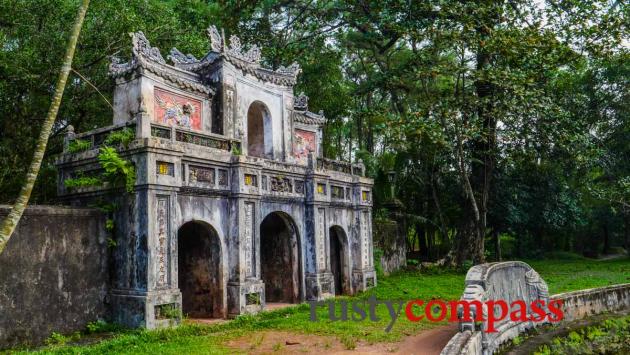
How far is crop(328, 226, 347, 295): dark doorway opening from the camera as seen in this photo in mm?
16562

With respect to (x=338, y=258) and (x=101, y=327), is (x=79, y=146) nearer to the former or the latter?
(x=101, y=327)

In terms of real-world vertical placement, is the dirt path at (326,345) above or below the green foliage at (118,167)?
below

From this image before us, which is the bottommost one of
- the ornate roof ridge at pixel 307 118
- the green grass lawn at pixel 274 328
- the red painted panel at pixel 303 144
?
the green grass lawn at pixel 274 328

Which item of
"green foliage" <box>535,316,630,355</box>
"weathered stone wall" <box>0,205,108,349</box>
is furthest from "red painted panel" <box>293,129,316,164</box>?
"green foliage" <box>535,316,630,355</box>

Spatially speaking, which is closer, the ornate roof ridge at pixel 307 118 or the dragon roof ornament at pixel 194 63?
the dragon roof ornament at pixel 194 63

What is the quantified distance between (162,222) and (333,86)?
603 inches

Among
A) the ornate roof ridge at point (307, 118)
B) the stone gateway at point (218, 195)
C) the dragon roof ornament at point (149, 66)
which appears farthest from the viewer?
the ornate roof ridge at point (307, 118)

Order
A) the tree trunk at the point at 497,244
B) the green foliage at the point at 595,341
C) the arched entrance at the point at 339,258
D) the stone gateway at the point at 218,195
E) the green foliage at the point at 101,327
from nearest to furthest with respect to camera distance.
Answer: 1. the green foliage at the point at 595,341
2. the green foliage at the point at 101,327
3. the stone gateway at the point at 218,195
4. the arched entrance at the point at 339,258
5. the tree trunk at the point at 497,244

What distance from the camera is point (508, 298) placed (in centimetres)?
1002

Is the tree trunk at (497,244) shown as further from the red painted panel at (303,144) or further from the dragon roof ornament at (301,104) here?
the dragon roof ornament at (301,104)

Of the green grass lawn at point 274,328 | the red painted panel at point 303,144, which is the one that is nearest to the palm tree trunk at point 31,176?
the green grass lawn at point 274,328

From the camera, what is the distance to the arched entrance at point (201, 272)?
40.6 feet

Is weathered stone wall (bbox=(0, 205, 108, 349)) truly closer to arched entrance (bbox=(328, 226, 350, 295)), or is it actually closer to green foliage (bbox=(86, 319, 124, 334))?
green foliage (bbox=(86, 319, 124, 334))

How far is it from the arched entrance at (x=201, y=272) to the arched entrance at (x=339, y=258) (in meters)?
4.97
